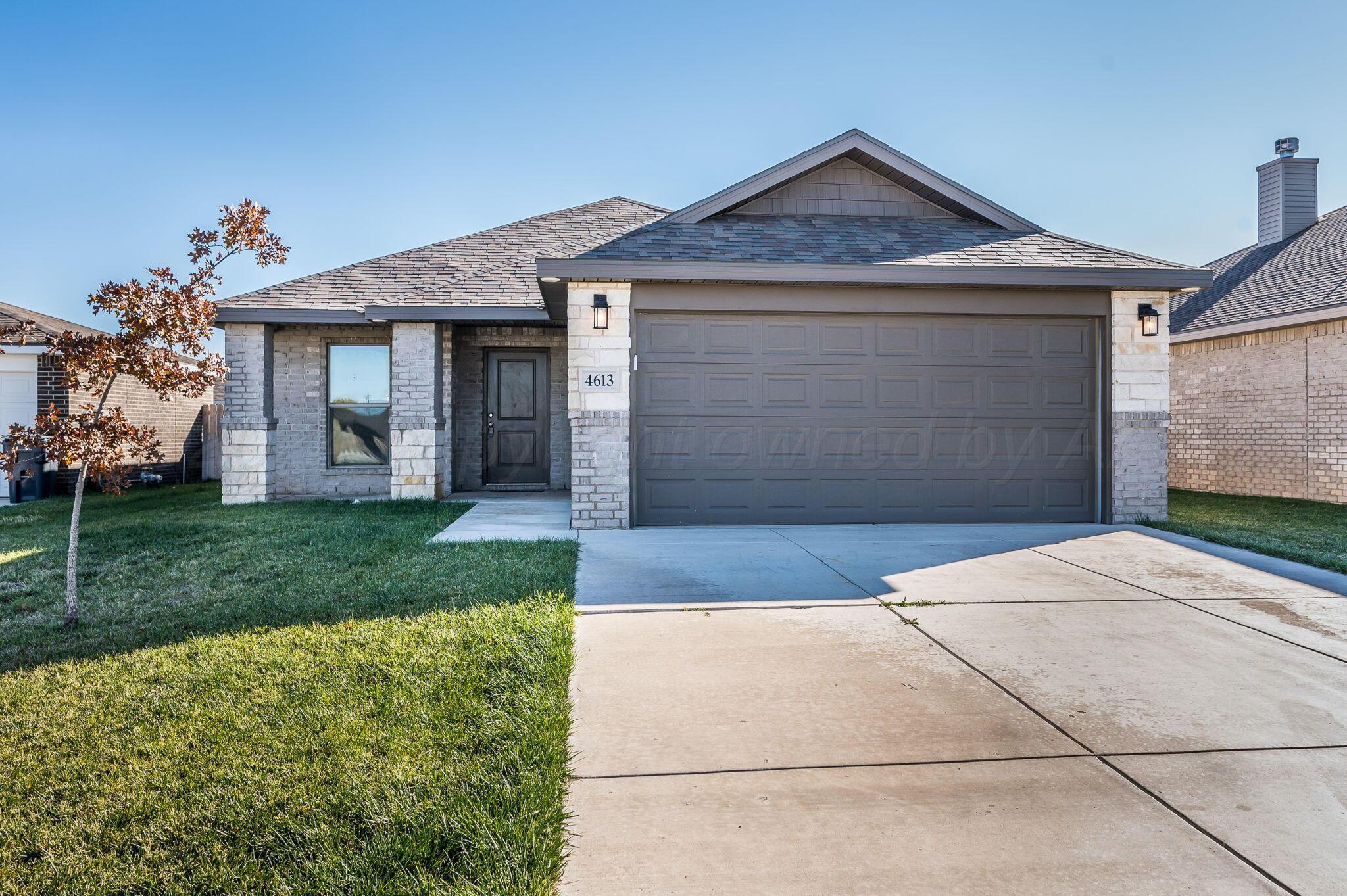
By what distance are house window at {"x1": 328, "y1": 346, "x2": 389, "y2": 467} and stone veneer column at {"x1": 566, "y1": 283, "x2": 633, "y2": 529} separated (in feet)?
17.6

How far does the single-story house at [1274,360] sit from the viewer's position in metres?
11.8

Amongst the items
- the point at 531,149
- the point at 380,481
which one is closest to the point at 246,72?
the point at 531,149

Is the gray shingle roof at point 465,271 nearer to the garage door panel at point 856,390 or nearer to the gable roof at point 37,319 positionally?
the garage door panel at point 856,390

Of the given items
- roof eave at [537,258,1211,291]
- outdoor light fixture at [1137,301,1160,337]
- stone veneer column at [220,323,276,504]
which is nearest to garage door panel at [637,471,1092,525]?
outdoor light fixture at [1137,301,1160,337]

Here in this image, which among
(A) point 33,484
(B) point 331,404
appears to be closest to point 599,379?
(B) point 331,404

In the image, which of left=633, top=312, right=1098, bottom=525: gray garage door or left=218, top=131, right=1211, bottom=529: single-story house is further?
left=633, top=312, right=1098, bottom=525: gray garage door

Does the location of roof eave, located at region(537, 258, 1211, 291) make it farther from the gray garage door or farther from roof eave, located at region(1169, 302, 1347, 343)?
roof eave, located at region(1169, 302, 1347, 343)

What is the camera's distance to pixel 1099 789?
2.59 m

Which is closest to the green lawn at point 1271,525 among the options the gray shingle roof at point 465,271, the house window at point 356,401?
the gray shingle roof at point 465,271

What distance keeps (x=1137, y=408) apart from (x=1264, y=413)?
5967 millimetres

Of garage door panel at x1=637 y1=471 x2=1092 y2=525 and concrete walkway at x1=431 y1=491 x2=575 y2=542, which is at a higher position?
garage door panel at x1=637 y1=471 x2=1092 y2=525

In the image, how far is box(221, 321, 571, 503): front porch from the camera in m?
11.6

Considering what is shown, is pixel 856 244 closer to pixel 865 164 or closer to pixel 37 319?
pixel 865 164

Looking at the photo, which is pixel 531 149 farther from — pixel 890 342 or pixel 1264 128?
pixel 1264 128
